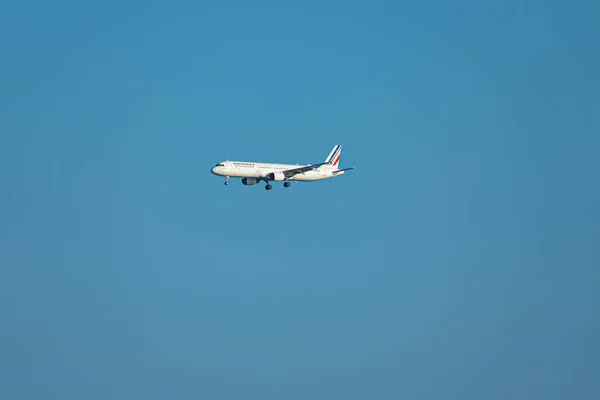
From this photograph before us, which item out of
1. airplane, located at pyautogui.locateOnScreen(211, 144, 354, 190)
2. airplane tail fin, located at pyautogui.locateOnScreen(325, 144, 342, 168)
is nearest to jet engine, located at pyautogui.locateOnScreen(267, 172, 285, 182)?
airplane, located at pyautogui.locateOnScreen(211, 144, 354, 190)

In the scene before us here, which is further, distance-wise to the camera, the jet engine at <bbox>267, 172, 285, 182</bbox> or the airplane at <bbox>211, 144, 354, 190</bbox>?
the jet engine at <bbox>267, 172, 285, 182</bbox>

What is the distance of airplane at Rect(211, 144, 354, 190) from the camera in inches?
4980

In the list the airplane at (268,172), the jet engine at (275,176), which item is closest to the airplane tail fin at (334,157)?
the airplane at (268,172)

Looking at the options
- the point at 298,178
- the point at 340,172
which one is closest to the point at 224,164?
the point at 298,178

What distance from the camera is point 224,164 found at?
414ft

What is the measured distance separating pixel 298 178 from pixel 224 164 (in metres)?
15.6

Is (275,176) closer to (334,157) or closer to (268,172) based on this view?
(268,172)

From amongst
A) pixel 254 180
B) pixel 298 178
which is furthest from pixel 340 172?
pixel 254 180

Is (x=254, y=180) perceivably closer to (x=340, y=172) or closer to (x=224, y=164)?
(x=224, y=164)

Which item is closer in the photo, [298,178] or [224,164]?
[224,164]

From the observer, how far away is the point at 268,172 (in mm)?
130250

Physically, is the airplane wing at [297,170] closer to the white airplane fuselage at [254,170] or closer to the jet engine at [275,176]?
the white airplane fuselage at [254,170]

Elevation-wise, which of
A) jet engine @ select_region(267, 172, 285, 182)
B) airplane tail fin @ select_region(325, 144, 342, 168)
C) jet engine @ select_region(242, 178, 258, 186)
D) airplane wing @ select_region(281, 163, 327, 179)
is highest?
airplane tail fin @ select_region(325, 144, 342, 168)

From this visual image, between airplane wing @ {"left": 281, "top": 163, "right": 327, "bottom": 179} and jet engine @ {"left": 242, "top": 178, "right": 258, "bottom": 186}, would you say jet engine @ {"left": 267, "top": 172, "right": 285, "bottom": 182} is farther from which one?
jet engine @ {"left": 242, "top": 178, "right": 258, "bottom": 186}
